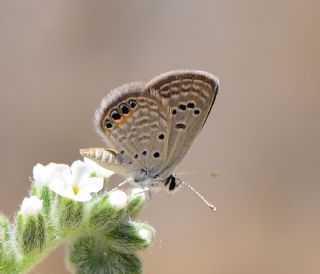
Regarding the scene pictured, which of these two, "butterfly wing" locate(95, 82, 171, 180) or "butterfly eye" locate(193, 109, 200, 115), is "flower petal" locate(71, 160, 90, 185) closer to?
"butterfly wing" locate(95, 82, 171, 180)

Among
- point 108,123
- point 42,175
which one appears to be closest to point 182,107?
point 108,123

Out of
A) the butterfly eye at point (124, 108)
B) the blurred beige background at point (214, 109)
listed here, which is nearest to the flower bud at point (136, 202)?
the butterfly eye at point (124, 108)

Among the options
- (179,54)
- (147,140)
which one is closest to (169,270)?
(179,54)

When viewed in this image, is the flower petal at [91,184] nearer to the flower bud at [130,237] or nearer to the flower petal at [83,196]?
the flower petal at [83,196]

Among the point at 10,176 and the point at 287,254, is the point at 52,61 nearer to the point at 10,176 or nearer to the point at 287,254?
the point at 10,176

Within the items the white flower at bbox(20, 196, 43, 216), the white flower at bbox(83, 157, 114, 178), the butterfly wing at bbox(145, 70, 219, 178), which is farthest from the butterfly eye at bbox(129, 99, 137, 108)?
the white flower at bbox(20, 196, 43, 216)

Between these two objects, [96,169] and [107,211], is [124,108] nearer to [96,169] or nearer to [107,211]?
[96,169]

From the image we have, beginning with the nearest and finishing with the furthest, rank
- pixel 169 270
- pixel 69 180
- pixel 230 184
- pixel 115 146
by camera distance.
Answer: pixel 69 180 → pixel 115 146 → pixel 169 270 → pixel 230 184
